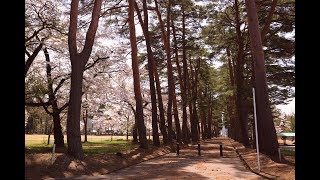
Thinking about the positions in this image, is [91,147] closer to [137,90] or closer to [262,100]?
[137,90]

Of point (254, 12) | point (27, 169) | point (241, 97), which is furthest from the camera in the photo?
point (241, 97)

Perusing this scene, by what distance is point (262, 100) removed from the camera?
1616cm

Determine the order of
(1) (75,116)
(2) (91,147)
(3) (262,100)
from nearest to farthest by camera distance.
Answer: (1) (75,116) < (3) (262,100) < (2) (91,147)

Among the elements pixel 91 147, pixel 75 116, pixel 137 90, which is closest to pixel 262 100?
pixel 75 116

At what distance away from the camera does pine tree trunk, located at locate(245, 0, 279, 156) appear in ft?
52.0

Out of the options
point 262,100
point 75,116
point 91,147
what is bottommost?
point 91,147

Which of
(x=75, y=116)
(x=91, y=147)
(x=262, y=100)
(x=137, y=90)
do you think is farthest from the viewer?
(x=91, y=147)

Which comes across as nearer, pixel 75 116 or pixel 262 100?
pixel 75 116
